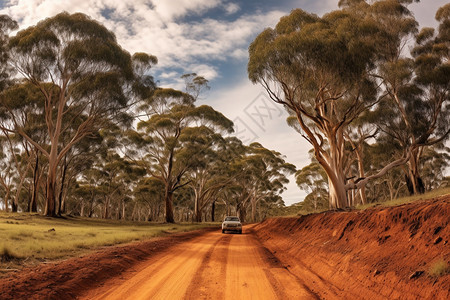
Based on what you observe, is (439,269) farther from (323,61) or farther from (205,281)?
(323,61)

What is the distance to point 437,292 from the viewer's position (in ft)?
15.0

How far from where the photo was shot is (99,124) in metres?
30.3

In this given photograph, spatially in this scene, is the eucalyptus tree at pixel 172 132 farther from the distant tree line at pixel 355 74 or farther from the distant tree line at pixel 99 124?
the distant tree line at pixel 355 74

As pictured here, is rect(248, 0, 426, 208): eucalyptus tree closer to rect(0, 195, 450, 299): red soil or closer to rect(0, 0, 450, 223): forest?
rect(0, 0, 450, 223): forest

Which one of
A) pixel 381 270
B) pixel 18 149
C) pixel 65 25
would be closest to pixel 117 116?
pixel 65 25

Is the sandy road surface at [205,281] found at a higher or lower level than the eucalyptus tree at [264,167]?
lower

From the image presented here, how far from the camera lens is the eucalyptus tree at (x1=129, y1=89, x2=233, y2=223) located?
36.0m

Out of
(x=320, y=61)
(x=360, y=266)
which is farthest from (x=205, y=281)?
(x=320, y=61)

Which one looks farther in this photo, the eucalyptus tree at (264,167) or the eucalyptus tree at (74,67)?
the eucalyptus tree at (264,167)

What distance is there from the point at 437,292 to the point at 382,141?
3442 cm

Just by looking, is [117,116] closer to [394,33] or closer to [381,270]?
[394,33]

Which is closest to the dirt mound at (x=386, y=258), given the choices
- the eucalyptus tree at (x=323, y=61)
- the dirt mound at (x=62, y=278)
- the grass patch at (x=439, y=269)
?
the grass patch at (x=439, y=269)

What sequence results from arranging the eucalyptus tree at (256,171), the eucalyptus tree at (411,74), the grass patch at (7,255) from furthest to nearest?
1. the eucalyptus tree at (256,171)
2. the eucalyptus tree at (411,74)
3. the grass patch at (7,255)

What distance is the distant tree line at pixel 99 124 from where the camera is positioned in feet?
82.2
